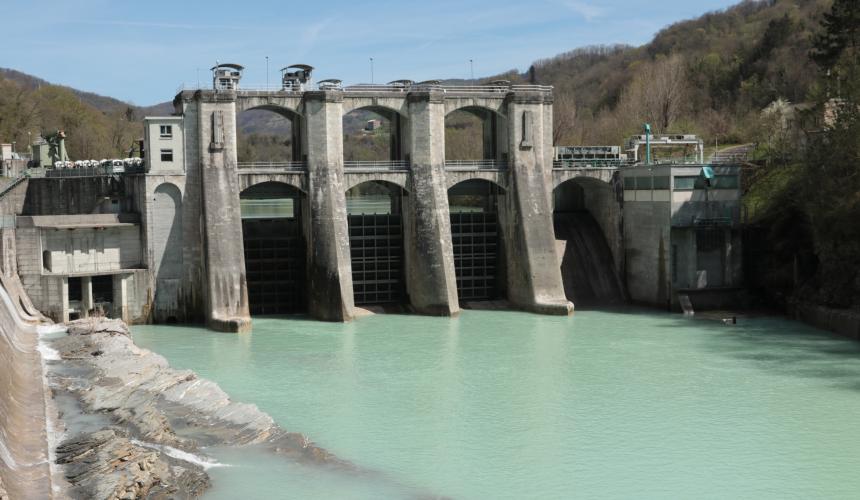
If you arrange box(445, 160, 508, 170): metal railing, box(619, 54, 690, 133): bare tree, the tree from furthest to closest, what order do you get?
box(619, 54, 690, 133): bare tree, the tree, box(445, 160, 508, 170): metal railing

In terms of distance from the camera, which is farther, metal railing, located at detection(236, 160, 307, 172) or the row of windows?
the row of windows

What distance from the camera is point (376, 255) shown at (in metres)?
36.8

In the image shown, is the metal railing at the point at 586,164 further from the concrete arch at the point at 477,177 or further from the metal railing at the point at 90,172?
the metal railing at the point at 90,172

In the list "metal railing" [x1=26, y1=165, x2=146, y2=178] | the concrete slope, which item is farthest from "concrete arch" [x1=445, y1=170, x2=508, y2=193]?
the concrete slope

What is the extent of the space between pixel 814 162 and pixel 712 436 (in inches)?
619

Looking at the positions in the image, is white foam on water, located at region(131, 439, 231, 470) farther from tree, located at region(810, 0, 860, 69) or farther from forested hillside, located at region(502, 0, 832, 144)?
tree, located at region(810, 0, 860, 69)

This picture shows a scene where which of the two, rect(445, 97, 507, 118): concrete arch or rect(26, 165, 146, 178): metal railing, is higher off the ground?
rect(445, 97, 507, 118): concrete arch

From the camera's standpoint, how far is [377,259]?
121 ft

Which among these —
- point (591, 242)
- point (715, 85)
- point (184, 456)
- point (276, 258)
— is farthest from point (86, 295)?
point (715, 85)

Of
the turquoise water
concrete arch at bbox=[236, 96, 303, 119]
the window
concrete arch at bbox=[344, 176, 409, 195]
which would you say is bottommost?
the turquoise water

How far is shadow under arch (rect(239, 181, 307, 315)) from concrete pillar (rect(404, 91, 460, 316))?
3988 mm

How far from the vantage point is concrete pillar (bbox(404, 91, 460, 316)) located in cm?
3488

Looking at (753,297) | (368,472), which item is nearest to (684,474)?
(368,472)

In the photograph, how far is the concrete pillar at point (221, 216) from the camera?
32.0 metres
